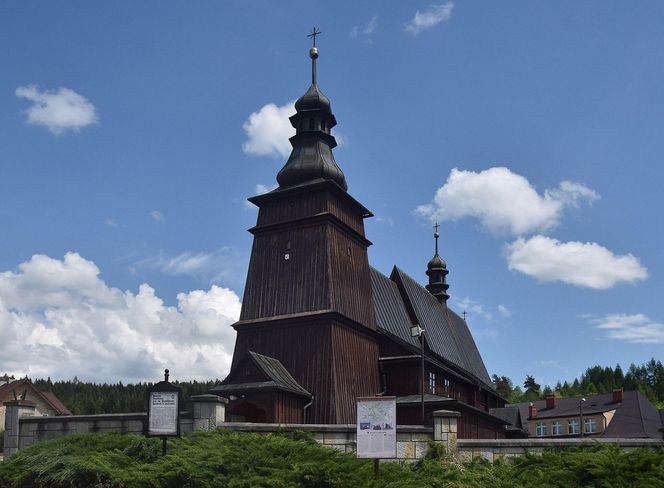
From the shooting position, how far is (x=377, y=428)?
51.7ft

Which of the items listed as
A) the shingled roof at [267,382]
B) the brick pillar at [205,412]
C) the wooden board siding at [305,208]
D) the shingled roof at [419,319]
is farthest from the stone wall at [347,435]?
the shingled roof at [419,319]

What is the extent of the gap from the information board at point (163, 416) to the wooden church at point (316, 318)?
10872 mm

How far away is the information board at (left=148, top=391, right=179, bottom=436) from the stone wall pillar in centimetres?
640

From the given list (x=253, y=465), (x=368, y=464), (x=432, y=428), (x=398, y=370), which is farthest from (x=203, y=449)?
(x=398, y=370)

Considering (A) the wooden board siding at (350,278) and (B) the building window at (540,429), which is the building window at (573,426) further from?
(A) the wooden board siding at (350,278)

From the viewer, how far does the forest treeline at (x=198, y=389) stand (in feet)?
303

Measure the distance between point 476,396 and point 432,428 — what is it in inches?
1208

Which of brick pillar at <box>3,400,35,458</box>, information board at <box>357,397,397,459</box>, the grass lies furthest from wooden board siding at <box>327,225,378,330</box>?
information board at <box>357,397,397,459</box>

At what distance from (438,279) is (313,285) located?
29315mm

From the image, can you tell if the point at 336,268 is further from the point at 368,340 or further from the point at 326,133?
the point at 326,133

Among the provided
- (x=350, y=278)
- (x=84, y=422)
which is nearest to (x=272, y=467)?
(x=84, y=422)

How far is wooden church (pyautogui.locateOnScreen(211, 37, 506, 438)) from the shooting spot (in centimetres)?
2964

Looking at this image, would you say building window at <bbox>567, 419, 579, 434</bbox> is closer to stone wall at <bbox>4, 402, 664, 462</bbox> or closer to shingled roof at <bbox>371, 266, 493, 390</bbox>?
shingled roof at <bbox>371, 266, 493, 390</bbox>

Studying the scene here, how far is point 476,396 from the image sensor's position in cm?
4841
